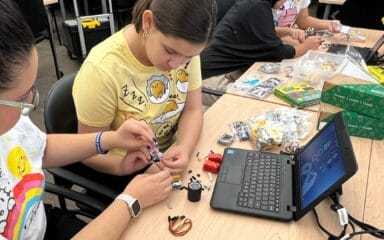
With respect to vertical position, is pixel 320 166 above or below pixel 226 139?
above

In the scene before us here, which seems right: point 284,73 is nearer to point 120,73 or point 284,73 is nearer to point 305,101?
point 305,101

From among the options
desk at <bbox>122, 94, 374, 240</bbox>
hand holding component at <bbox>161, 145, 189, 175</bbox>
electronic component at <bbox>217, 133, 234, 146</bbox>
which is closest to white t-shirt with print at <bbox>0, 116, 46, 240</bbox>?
desk at <bbox>122, 94, 374, 240</bbox>

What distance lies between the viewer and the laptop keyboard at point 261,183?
0.97 m

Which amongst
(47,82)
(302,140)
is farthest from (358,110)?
(47,82)

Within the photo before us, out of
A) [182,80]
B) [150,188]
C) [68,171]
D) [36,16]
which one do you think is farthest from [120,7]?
[150,188]

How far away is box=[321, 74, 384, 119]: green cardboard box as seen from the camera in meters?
1.22

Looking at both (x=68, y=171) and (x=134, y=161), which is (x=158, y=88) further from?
(x=68, y=171)

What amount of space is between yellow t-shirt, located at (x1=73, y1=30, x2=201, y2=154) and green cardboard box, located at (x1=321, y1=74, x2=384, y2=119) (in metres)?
0.54

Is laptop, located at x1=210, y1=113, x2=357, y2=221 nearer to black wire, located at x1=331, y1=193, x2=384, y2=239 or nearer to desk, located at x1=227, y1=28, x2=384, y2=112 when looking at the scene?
black wire, located at x1=331, y1=193, x2=384, y2=239

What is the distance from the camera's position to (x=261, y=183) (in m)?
1.03

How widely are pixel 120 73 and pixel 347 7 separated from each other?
228 cm

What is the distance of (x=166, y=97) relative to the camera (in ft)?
4.14

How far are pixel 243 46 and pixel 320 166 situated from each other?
43.4 inches

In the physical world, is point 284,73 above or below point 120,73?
below
